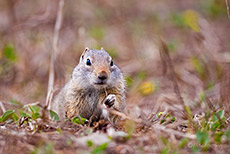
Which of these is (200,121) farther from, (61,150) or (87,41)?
(87,41)

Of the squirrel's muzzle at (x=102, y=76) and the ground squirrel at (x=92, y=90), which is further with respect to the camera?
the ground squirrel at (x=92, y=90)

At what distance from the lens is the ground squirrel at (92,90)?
4.11m

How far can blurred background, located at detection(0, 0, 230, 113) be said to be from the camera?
6.79 m

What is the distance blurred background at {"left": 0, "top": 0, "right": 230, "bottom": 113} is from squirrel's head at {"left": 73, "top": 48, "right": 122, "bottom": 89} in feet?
4.33

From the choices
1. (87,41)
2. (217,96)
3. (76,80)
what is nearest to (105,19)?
(87,41)

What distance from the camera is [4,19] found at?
952cm

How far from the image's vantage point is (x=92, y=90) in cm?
432

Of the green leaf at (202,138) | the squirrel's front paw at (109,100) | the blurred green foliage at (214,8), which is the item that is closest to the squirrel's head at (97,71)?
the squirrel's front paw at (109,100)

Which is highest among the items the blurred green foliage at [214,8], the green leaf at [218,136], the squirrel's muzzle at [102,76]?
the blurred green foliage at [214,8]

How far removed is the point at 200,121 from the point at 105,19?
21.1ft

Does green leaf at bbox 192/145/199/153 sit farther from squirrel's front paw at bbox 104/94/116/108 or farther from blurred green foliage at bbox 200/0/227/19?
blurred green foliage at bbox 200/0/227/19

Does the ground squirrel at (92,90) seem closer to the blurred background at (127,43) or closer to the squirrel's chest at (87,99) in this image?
the squirrel's chest at (87,99)

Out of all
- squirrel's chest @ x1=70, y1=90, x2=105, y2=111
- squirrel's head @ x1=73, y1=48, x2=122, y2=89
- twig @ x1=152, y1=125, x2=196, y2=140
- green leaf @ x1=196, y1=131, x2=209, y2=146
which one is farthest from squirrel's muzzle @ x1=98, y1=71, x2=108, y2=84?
green leaf @ x1=196, y1=131, x2=209, y2=146

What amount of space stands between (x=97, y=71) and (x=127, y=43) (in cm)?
522
